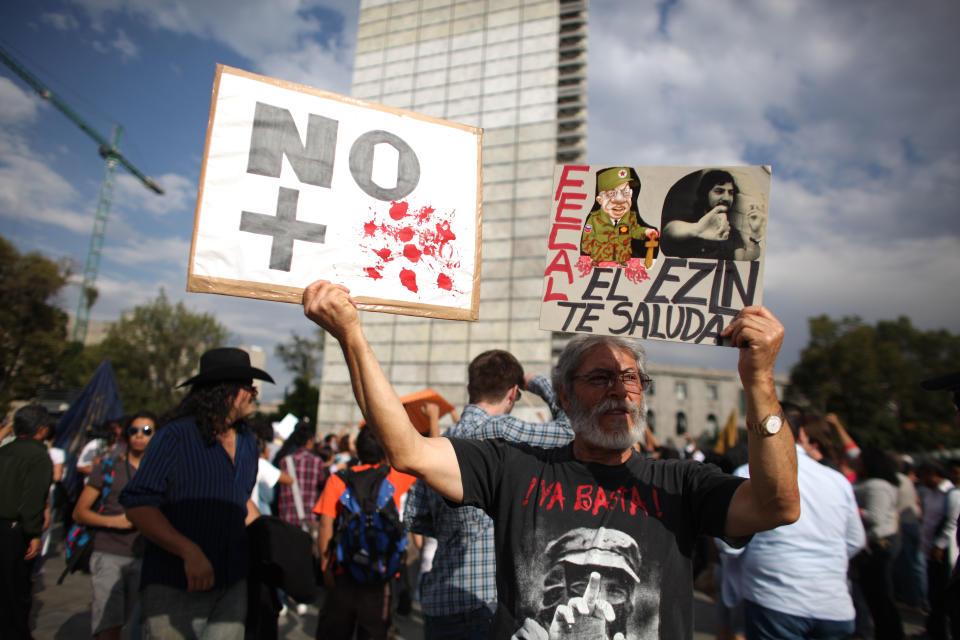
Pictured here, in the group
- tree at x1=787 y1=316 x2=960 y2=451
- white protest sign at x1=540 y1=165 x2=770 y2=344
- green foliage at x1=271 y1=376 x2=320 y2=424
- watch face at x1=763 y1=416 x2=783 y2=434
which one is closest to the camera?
watch face at x1=763 y1=416 x2=783 y2=434

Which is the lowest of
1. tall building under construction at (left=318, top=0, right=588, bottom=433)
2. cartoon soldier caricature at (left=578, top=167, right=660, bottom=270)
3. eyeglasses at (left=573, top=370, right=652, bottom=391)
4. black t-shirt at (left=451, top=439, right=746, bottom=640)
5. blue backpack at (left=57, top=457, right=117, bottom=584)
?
blue backpack at (left=57, top=457, right=117, bottom=584)

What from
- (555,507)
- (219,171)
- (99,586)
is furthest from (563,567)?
(99,586)

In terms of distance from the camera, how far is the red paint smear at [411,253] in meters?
2.38

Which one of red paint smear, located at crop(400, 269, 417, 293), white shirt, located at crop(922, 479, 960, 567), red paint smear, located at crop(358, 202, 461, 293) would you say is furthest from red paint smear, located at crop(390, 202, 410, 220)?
white shirt, located at crop(922, 479, 960, 567)

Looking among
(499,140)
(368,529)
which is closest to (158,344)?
(499,140)

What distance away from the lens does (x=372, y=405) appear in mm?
1797

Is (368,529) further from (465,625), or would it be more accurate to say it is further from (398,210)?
(398,210)

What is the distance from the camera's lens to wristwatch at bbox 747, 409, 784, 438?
1684mm

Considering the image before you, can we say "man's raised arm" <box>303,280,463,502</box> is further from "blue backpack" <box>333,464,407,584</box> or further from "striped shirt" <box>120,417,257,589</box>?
"blue backpack" <box>333,464,407,584</box>

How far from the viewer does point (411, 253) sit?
2.38m

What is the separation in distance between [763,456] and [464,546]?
5.60ft

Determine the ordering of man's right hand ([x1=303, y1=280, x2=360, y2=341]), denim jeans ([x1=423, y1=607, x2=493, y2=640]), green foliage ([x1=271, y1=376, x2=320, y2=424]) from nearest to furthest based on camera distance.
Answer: man's right hand ([x1=303, y1=280, x2=360, y2=341])
denim jeans ([x1=423, y1=607, x2=493, y2=640])
green foliage ([x1=271, y1=376, x2=320, y2=424])

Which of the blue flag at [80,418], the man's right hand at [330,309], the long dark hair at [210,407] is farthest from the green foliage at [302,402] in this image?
the man's right hand at [330,309]

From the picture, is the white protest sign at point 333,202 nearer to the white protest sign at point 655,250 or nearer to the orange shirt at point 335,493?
the white protest sign at point 655,250
